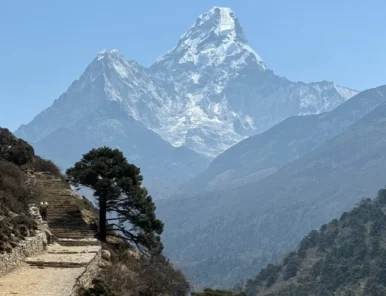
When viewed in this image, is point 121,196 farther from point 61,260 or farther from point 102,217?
point 61,260

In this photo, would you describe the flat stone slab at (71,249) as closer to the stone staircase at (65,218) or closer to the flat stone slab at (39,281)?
the stone staircase at (65,218)

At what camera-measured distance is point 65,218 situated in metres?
32.5

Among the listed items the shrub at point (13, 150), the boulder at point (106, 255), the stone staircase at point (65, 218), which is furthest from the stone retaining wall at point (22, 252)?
the shrub at point (13, 150)

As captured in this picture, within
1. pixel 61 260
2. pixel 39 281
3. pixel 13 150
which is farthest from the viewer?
pixel 13 150

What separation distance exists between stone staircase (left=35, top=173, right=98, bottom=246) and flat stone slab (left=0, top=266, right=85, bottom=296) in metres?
6.74

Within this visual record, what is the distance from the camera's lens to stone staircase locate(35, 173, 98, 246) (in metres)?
30.0

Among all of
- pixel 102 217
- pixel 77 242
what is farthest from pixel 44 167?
pixel 77 242

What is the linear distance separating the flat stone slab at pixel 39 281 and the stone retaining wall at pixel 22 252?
0.93 ft

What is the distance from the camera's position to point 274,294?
112m

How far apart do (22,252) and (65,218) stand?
956cm

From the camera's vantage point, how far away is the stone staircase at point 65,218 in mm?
30047

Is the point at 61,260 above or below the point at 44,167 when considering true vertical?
below

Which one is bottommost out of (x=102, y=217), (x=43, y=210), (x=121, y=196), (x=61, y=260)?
(x=61, y=260)

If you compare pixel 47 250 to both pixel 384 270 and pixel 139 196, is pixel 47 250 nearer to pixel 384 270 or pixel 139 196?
pixel 139 196
